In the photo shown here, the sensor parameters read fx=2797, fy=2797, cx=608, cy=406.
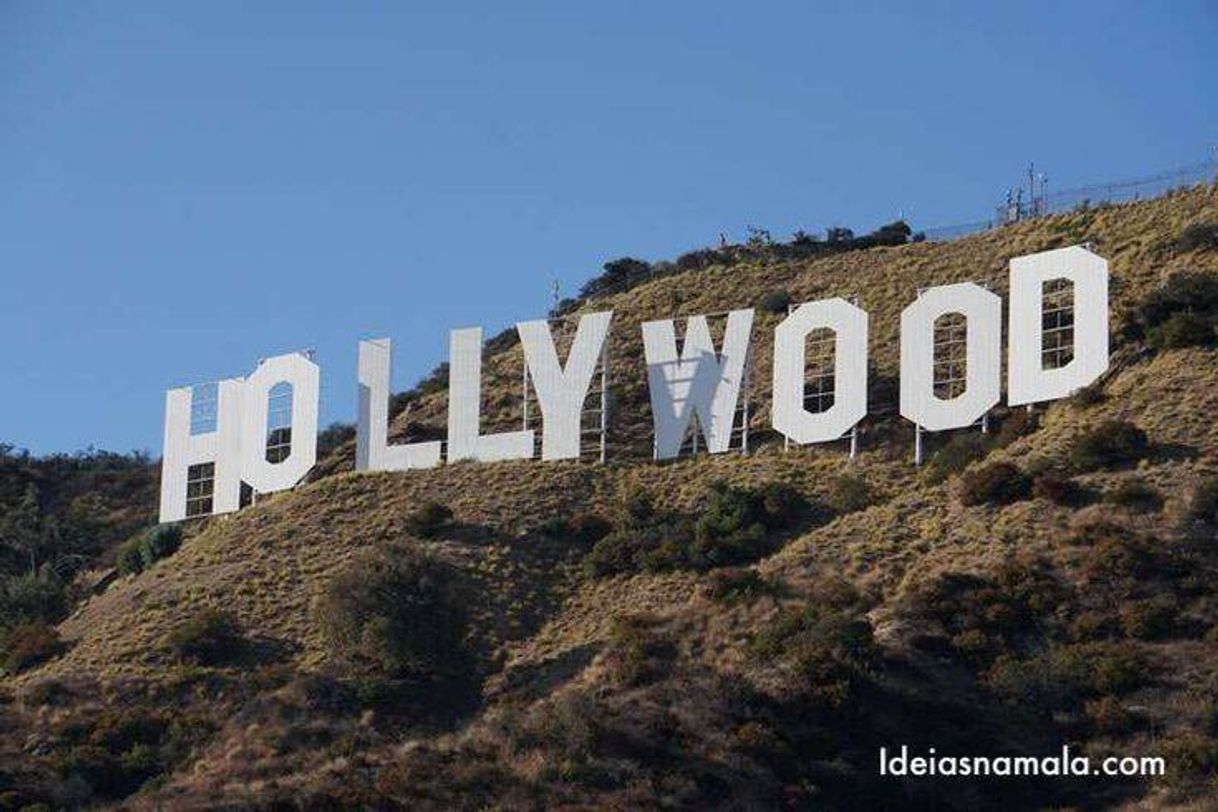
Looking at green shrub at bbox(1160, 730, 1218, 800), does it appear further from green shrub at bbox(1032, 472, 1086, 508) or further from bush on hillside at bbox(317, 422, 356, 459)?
bush on hillside at bbox(317, 422, 356, 459)

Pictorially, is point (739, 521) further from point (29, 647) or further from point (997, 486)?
point (29, 647)

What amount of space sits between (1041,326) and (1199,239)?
9.95 meters

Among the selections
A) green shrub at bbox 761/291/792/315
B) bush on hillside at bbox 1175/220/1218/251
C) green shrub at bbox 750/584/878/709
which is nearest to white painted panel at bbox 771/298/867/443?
green shrub at bbox 750/584/878/709

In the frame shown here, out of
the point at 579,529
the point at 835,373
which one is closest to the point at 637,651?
the point at 579,529

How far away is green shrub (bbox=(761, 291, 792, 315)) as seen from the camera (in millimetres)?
87562

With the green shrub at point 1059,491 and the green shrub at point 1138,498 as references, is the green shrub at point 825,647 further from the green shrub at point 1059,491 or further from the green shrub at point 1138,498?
the green shrub at point 1138,498

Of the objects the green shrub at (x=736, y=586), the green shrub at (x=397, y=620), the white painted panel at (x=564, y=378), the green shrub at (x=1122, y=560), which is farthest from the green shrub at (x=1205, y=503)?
the white painted panel at (x=564, y=378)

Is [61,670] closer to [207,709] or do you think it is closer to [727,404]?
[207,709]

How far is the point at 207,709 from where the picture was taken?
6431 centimetres

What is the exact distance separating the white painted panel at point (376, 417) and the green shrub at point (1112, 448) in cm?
1942

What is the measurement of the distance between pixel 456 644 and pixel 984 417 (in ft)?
50.2

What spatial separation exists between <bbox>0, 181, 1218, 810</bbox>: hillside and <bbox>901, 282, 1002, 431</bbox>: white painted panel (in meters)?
0.93

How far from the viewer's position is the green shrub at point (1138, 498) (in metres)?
63.9

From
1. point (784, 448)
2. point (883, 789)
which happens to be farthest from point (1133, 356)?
point (883, 789)
